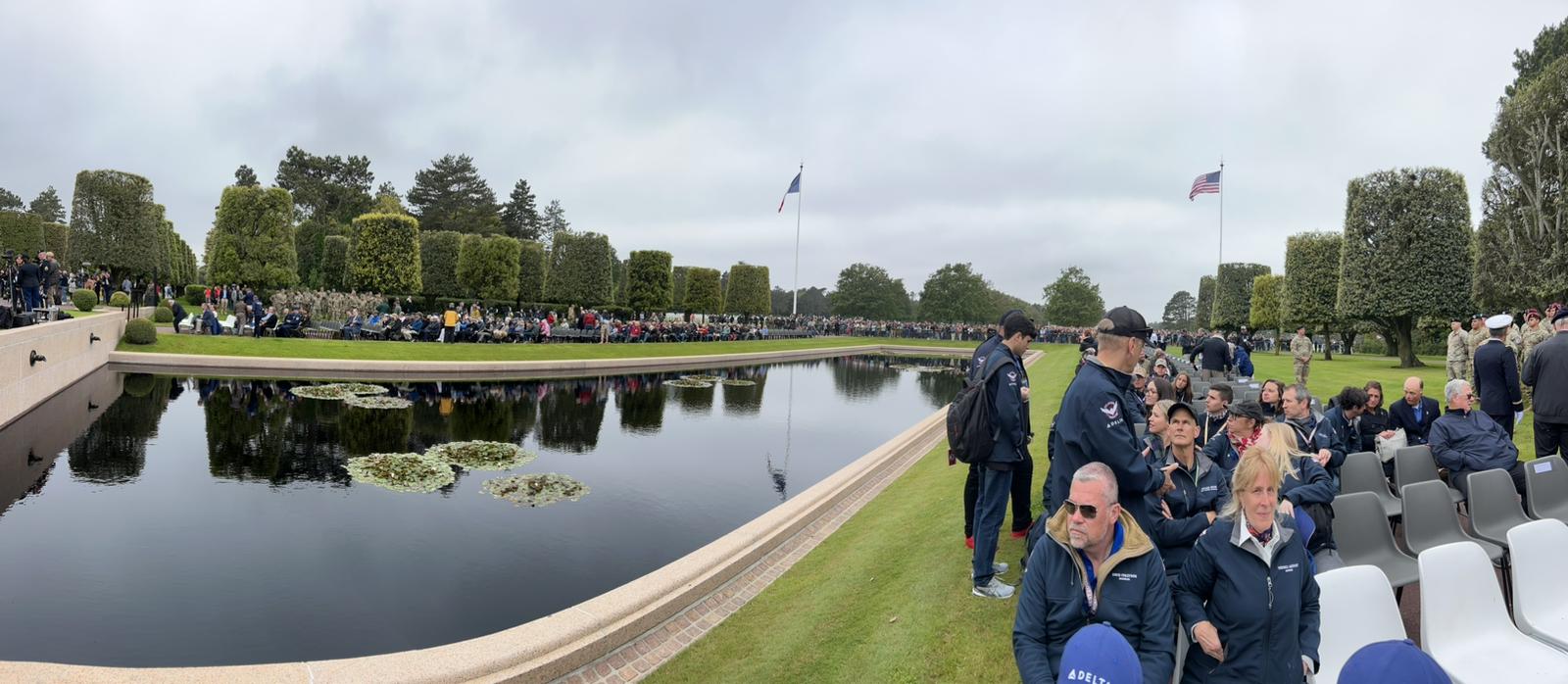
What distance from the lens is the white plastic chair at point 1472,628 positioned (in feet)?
11.5

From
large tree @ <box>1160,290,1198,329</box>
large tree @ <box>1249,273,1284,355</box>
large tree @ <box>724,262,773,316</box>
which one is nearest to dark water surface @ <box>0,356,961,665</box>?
large tree @ <box>1249,273,1284,355</box>

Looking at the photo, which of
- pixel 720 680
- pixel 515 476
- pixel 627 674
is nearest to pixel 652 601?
pixel 627 674

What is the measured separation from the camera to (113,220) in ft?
102

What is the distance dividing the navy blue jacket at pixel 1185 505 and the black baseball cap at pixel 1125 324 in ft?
3.18

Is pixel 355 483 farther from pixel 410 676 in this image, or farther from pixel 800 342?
pixel 800 342

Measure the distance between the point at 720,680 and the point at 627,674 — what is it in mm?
691

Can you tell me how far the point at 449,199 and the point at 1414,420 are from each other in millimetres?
74863

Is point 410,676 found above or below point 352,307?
below

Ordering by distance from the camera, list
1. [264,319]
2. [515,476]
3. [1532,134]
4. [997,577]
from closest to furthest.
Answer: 1. [997,577]
2. [515,476]
3. [1532,134]
4. [264,319]

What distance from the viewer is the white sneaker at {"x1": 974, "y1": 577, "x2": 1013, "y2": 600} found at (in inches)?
199

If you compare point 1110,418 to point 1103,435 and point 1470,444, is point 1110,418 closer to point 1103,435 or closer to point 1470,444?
point 1103,435

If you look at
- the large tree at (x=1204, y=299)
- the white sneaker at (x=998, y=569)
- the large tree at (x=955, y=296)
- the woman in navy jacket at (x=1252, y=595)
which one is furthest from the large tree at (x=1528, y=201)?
the large tree at (x=955, y=296)

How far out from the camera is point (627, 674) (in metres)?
4.91

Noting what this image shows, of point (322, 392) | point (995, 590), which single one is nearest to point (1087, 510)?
point (995, 590)
